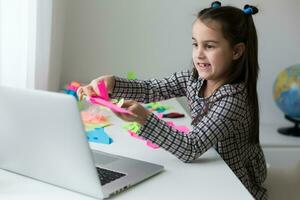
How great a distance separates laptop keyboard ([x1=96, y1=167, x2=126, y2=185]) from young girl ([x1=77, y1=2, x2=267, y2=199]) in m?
0.17

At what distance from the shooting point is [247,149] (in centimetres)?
137

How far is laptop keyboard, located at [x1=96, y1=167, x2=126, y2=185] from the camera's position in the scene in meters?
0.97

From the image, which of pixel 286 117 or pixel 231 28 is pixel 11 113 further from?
pixel 286 117

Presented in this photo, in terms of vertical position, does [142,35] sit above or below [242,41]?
below

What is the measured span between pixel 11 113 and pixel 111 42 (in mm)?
1341

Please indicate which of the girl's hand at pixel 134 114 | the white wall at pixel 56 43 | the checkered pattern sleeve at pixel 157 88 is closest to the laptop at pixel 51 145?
the girl's hand at pixel 134 114

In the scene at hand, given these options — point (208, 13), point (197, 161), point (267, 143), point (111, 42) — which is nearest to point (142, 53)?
point (111, 42)

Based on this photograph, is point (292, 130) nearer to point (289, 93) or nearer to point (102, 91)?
point (289, 93)

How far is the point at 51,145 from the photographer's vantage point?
0.92 meters

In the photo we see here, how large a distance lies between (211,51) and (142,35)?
97cm

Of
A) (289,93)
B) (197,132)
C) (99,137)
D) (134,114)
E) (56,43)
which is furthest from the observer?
(289,93)

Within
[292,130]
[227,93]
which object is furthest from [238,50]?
[292,130]

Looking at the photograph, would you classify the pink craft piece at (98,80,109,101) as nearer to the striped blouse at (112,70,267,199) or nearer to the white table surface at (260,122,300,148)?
the striped blouse at (112,70,267,199)

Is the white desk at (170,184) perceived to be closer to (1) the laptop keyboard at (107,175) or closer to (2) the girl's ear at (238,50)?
(1) the laptop keyboard at (107,175)
